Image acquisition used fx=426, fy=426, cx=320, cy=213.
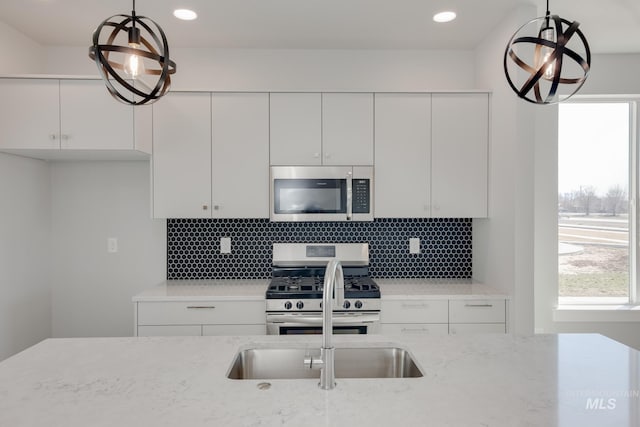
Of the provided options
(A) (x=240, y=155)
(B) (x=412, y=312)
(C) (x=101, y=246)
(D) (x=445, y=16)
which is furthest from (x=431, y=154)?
(C) (x=101, y=246)

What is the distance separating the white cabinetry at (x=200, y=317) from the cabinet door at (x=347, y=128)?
118cm

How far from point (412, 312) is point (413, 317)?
0.11 feet

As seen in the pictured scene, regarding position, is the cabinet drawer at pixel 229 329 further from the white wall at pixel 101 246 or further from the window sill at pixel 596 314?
the window sill at pixel 596 314

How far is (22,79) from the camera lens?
→ 2.72 metres

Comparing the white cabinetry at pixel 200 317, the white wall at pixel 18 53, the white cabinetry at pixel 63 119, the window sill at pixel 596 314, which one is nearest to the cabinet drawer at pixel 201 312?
the white cabinetry at pixel 200 317

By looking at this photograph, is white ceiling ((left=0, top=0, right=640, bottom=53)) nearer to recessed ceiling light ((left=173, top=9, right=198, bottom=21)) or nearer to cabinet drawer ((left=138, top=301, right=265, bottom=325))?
recessed ceiling light ((left=173, top=9, right=198, bottom=21))

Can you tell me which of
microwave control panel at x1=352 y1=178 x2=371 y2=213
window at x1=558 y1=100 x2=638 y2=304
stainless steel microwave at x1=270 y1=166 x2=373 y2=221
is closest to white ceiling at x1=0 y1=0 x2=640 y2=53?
window at x1=558 y1=100 x2=638 y2=304

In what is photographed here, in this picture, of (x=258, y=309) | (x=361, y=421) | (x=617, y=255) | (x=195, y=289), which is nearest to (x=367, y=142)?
(x=258, y=309)

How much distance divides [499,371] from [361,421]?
59 centimetres

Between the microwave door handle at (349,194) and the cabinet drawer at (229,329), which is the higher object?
the microwave door handle at (349,194)

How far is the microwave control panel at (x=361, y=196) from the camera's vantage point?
121 inches

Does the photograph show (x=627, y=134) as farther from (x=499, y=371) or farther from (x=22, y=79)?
(x=22, y=79)

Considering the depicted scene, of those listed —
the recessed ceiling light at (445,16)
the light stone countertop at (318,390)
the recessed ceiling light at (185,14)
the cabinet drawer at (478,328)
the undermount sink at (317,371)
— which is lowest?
the cabinet drawer at (478,328)

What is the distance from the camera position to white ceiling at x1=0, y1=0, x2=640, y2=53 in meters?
2.60
